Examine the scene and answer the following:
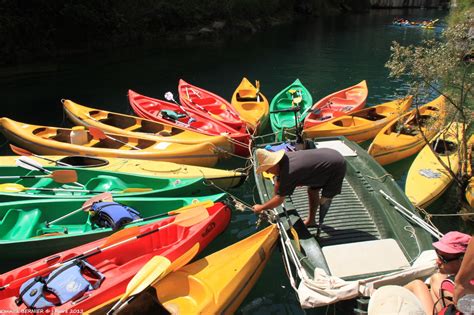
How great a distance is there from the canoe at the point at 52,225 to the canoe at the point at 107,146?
2221 millimetres

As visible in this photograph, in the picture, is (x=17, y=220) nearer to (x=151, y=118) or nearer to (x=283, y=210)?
(x=283, y=210)

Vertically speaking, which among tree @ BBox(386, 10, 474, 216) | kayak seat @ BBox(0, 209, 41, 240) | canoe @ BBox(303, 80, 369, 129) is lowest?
kayak seat @ BBox(0, 209, 41, 240)

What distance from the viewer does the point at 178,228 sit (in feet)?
21.5

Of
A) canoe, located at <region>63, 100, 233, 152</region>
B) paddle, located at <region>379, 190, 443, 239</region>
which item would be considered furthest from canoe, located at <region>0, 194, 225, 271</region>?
paddle, located at <region>379, 190, 443, 239</region>

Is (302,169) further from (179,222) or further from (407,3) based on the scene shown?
(407,3)

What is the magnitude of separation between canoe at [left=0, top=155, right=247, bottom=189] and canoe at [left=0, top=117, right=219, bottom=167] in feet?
1.77

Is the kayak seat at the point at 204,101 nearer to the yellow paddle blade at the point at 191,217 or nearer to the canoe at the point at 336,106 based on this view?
the canoe at the point at 336,106

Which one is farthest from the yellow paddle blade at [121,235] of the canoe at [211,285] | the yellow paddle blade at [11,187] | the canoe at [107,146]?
the canoe at [107,146]

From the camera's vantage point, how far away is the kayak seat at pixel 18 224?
7.02 meters

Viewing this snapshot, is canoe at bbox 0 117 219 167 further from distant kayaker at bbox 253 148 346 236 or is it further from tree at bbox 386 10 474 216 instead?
tree at bbox 386 10 474 216

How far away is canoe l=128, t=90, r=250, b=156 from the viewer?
34.4 ft

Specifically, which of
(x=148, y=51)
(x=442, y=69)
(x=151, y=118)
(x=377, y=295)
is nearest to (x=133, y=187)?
(x=151, y=118)

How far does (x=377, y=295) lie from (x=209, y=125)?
28.2 ft

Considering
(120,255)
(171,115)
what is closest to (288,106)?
(171,115)
